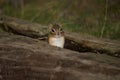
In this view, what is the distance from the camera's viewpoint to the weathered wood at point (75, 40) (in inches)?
153

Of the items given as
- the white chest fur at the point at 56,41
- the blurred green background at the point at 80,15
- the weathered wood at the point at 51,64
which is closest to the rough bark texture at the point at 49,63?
the weathered wood at the point at 51,64

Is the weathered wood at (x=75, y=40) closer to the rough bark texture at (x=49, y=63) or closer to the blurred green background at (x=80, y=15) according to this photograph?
the rough bark texture at (x=49, y=63)

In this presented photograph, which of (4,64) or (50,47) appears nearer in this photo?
(4,64)

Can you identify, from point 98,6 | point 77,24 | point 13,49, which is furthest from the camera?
point 98,6

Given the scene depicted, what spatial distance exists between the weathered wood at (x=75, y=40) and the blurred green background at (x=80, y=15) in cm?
84

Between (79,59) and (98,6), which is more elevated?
(98,6)

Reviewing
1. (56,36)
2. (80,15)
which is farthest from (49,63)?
(80,15)

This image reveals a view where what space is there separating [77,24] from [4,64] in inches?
101

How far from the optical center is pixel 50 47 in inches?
139

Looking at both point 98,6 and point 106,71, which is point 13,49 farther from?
point 98,6

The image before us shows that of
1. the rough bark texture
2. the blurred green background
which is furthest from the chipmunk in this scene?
the blurred green background

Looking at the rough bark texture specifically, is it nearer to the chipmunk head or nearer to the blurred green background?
the chipmunk head

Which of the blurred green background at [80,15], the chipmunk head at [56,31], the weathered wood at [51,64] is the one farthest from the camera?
the blurred green background at [80,15]

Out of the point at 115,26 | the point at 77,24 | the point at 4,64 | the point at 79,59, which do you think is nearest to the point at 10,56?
the point at 4,64
